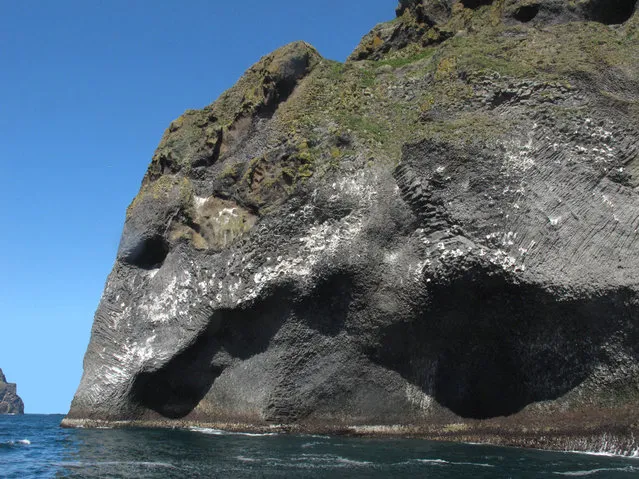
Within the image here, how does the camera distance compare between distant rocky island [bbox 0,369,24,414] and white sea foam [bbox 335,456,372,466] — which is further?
distant rocky island [bbox 0,369,24,414]

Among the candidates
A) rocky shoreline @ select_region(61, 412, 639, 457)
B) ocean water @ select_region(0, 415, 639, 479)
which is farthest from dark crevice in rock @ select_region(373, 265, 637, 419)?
ocean water @ select_region(0, 415, 639, 479)

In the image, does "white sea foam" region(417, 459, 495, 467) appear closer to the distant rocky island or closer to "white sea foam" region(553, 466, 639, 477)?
"white sea foam" region(553, 466, 639, 477)

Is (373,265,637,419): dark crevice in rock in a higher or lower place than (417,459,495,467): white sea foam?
higher

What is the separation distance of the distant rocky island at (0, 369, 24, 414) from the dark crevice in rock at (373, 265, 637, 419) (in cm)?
10840

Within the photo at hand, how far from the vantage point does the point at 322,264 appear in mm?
20484

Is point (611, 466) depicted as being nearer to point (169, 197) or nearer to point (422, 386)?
point (422, 386)

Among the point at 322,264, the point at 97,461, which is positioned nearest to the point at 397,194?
the point at 322,264

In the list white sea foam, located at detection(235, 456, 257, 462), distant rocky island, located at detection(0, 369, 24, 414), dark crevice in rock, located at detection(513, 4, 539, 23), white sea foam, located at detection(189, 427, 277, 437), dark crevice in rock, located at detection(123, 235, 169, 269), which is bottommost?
distant rocky island, located at detection(0, 369, 24, 414)

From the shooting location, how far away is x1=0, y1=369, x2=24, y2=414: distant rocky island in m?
110

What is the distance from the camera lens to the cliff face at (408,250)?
58.5 ft

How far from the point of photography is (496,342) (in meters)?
19.4

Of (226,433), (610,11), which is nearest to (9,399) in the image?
(226,433)

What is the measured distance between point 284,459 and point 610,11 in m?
19.9

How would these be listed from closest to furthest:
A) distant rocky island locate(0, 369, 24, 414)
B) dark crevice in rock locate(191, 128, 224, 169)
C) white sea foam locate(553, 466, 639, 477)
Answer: white sea foam locate(553, 466, 639, 477), dark crevice in rock locate(191, 128, 224, 169), distant rocky island locate(0, 369, 24, 414)
